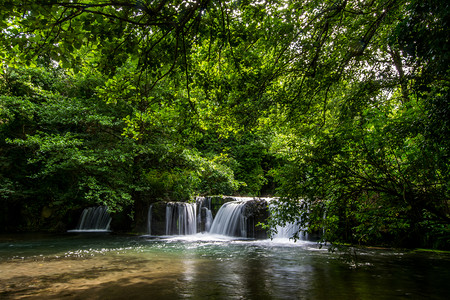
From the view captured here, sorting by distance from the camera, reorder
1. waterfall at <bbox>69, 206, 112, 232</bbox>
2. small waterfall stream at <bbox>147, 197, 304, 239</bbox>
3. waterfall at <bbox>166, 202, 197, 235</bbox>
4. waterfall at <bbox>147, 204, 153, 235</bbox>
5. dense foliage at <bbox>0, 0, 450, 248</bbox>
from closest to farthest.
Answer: dense foliage at <bbox>0, 0, 450, 248</bbox>
small waterfall stream at <bbox>147, 197, 304, 239</bbox>
waterfall at <bbox>166, 202, 197, 235</bbox>
waterfall at <bbox>147, 204, 153, 235</bbox>
waterfall at <bbox>69, 206, 112, 232</bbox>

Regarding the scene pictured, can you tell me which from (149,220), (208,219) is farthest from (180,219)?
(149,220)

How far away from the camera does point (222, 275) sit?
5684 mm

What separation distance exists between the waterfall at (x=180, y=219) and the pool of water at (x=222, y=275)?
5.37 metres

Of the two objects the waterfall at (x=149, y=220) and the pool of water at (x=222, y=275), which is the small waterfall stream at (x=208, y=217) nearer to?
the waterfall at (x=149, y=220)

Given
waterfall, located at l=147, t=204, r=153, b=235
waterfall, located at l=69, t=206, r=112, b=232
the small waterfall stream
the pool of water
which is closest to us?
the pool of water

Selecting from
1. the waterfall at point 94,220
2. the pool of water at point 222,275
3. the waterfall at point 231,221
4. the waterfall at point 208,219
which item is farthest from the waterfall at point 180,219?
the pool of water at point 222,275

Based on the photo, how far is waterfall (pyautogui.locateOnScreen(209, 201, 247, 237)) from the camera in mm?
12789

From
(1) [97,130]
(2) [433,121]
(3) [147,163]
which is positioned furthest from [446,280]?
(1) [97,130]

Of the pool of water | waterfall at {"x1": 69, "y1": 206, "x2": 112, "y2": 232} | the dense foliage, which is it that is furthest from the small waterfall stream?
the dense foliage

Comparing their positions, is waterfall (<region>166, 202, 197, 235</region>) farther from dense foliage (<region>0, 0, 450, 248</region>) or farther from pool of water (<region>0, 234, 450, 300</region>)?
dense foliage (<region>0, 0, 450, 248</region>)

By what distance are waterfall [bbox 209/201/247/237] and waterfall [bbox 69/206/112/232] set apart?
21.9 feet

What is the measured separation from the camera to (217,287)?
482 cm

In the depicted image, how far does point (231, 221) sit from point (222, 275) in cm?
751

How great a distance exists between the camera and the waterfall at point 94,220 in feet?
53.2
